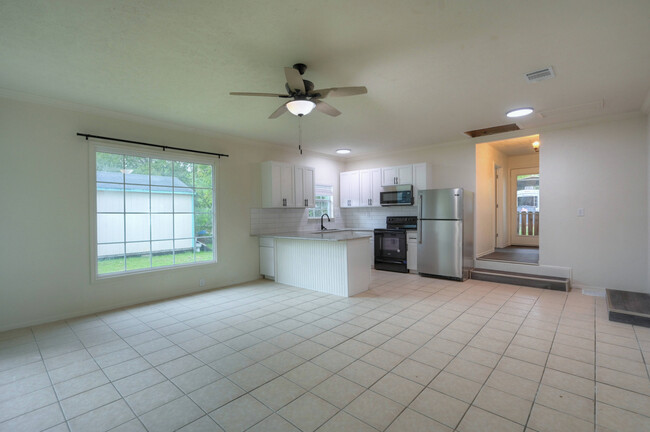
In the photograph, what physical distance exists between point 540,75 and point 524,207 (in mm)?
6016

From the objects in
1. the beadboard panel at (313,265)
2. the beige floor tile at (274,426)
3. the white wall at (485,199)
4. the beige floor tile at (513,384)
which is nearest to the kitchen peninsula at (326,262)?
the beadboard panel at (313,265)

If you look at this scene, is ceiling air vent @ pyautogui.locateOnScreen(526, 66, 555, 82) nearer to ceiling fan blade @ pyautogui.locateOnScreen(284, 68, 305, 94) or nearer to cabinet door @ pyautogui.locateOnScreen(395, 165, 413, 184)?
ceiling fan blade @ pyautogui.locateOnScreen(284, 68, 305, 94)

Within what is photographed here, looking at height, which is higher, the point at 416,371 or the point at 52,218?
the point at 52,218

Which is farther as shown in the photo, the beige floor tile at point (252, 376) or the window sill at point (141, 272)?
the window sill at point (141, 272)

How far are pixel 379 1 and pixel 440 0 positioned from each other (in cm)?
41

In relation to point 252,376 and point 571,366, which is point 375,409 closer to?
point 252,376

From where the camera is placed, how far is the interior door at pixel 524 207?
793 centimetres

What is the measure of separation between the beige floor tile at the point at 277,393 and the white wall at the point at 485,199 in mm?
5045

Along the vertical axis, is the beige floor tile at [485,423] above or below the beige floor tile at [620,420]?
below

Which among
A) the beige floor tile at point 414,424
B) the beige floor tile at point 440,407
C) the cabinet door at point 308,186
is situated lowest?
the beige floor tile at point 414,424

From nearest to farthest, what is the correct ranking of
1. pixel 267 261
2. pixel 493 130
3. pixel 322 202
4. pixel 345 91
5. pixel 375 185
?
pixel 345 91 → pixel 493 130 → pixel 267 261 → pixel 375 185 → pixel 322 202

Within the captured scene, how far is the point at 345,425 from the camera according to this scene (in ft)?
5.96

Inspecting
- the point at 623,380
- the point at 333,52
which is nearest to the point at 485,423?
the point at 623,380

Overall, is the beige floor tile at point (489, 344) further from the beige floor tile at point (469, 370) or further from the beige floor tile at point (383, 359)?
the beige floor tile at point (383, 359)
